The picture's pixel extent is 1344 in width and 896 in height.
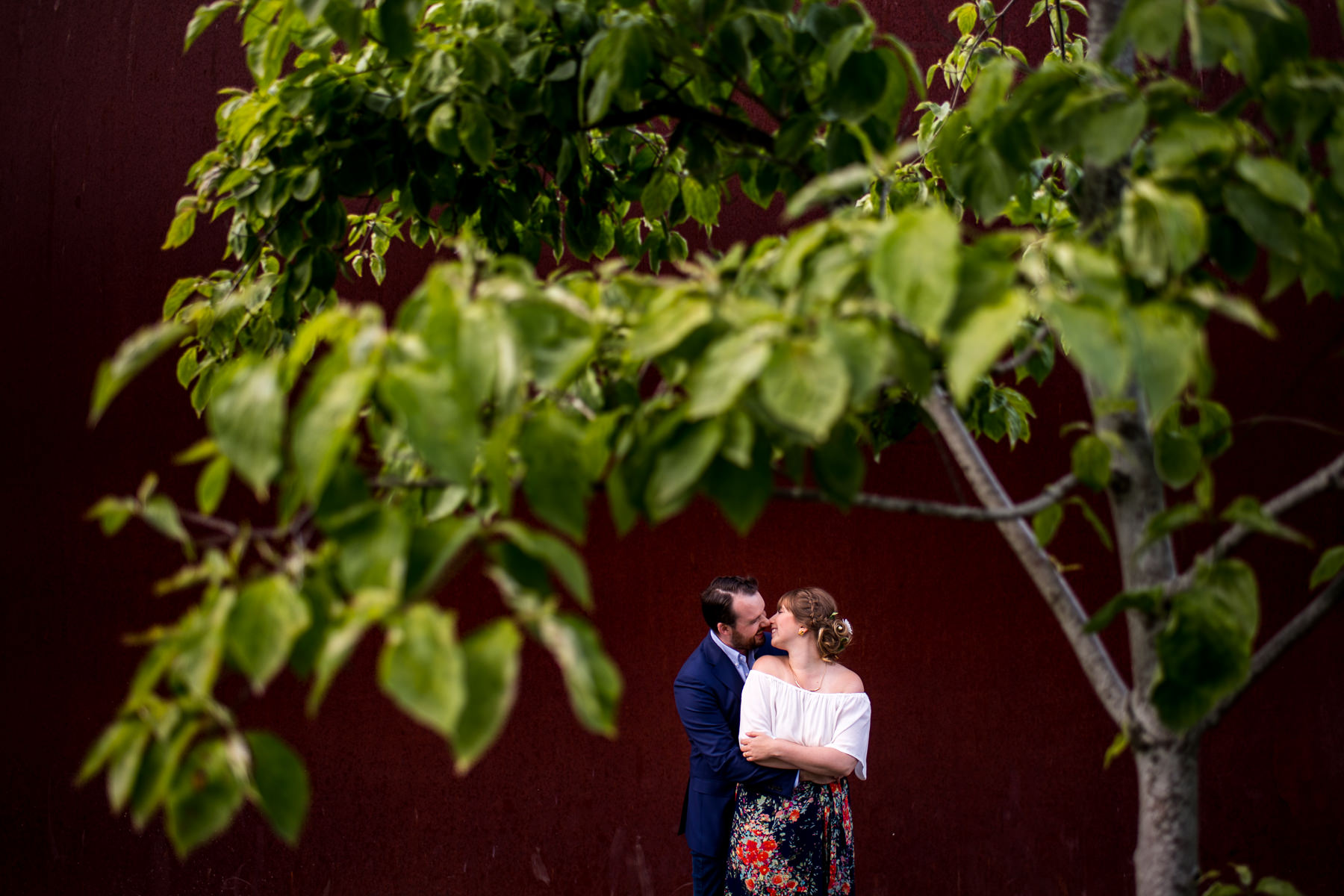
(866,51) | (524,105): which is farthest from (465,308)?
(524,105)

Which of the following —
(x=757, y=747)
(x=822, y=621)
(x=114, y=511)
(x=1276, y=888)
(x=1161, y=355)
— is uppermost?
(x=1161, y=355)

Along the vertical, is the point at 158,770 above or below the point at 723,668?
above

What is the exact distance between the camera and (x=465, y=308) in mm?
823

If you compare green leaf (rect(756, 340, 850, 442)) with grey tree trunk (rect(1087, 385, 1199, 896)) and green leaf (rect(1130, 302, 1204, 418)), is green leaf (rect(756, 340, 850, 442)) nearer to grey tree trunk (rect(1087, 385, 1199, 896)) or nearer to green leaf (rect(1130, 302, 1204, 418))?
green leaf (rect(1130, 302, 1204, 418))

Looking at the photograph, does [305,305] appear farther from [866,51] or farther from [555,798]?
[555,798]

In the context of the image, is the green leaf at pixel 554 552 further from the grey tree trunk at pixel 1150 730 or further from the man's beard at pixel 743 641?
the man's beard at pixel 743 641

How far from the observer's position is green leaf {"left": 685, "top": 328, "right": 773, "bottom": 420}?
789 mm

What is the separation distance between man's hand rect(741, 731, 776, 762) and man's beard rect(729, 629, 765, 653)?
37cm

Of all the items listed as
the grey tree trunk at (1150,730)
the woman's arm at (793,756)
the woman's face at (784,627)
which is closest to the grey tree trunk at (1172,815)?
the grey tree trunk at (1150,730)

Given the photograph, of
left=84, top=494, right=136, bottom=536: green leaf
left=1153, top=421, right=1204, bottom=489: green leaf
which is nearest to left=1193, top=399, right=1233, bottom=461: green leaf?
left=1153, top=421, right=1204, bottom=489: green leaf

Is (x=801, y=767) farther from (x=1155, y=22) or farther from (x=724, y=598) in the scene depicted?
(x=1155, y=22)

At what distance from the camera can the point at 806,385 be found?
781 millimetres

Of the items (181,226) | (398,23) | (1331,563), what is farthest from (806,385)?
(181,226)

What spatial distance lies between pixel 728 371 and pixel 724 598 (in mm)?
2341
